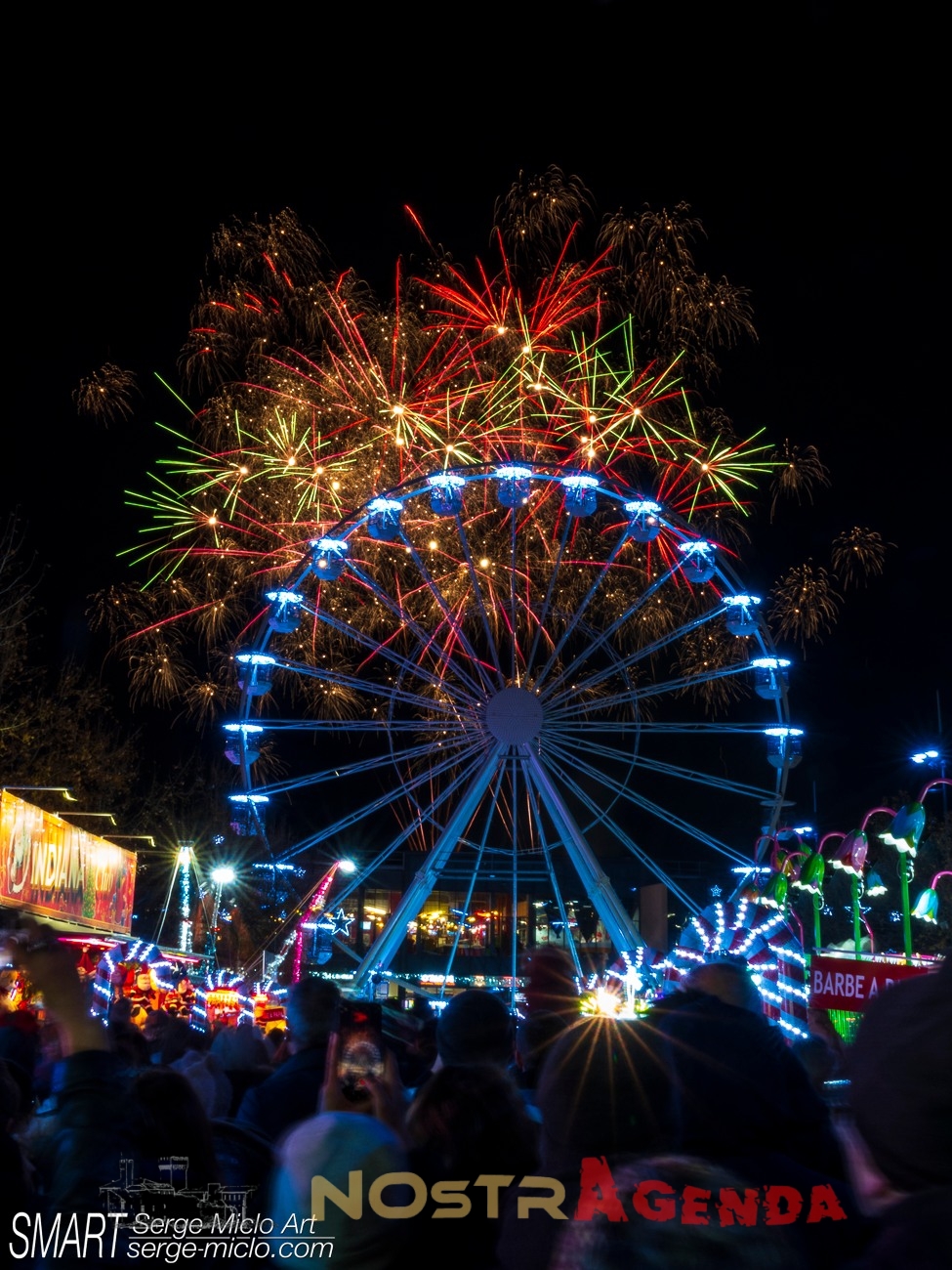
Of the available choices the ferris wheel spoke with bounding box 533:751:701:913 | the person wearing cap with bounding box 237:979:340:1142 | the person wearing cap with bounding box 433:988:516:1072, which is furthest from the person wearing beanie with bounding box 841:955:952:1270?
the ferris wheel spoke with bounding box 533:751:701:913

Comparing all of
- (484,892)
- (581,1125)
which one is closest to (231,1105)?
(581,1125)

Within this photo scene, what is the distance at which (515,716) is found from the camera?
57.3ft

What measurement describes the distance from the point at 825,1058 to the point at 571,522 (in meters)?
14.0

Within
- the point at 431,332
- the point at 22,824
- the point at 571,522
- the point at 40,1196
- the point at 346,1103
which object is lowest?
the point at 40,1196

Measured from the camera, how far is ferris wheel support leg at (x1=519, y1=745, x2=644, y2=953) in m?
17.7

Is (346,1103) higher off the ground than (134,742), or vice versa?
(134,742)

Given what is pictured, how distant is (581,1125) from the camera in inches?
106

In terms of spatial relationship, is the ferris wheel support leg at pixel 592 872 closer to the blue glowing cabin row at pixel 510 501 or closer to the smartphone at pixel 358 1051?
the blue glowing cabin row at pixel 510 501

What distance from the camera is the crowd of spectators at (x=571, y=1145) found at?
5.77 feet

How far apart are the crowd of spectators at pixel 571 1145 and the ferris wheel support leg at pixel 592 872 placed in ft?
43.6

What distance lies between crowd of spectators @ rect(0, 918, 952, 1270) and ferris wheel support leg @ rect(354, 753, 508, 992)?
1330 cm

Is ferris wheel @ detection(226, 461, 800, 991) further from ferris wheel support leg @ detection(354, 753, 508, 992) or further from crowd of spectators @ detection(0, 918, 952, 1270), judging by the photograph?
crowd of spectators @ detection(0, 918, 952, 1270)

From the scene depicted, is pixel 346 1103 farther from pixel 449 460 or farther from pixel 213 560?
pixel 213 560

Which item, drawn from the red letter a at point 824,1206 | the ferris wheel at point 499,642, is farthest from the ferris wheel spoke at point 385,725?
the red letter a at point 824,1206
